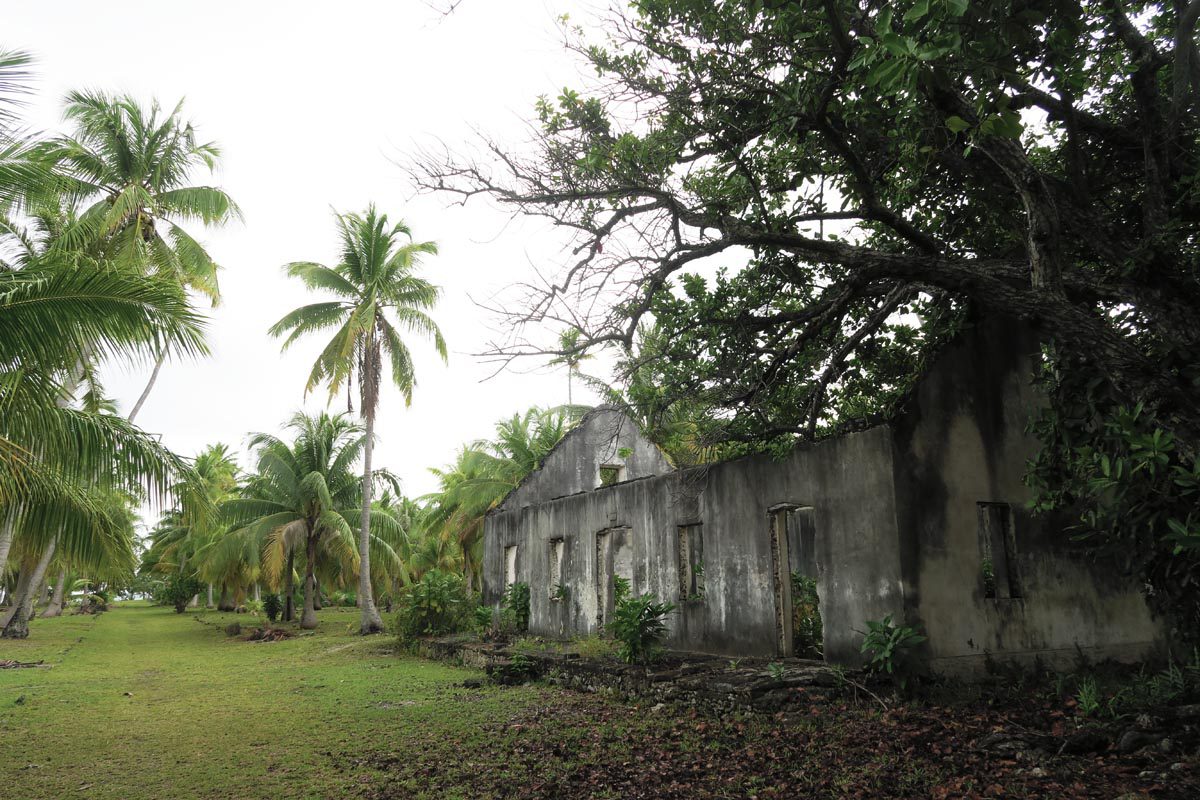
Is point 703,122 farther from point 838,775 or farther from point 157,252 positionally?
point 157,252

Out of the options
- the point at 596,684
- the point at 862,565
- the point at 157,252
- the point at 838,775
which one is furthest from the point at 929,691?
the point at 157,252

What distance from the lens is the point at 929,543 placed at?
814 cm

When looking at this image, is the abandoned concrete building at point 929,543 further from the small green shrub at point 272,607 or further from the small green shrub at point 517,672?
the small green shrub at point 272,607

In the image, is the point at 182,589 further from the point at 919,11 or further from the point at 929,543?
the point at 919,11

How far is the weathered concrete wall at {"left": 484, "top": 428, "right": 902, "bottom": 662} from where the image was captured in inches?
327

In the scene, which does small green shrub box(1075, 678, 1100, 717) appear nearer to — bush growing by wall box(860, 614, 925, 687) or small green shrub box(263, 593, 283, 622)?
bush growing by wall box(860, 614, 925, 687)

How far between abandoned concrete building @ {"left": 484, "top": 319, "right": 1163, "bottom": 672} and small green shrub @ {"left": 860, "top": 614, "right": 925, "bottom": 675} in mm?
222

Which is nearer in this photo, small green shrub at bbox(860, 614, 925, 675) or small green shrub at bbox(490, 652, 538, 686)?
small green shrub at bbox(860, 614, 925, 675)

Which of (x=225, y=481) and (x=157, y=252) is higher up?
(x=157, y=252)

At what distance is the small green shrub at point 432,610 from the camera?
16.6m

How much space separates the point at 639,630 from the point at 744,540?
72.3 inches

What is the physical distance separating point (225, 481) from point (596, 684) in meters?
39.4

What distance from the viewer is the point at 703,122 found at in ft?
24.8

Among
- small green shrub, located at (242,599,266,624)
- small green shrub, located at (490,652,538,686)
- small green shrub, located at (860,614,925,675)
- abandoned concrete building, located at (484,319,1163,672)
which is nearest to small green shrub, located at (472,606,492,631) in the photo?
small green shrub, located at (490,652,538,686)
